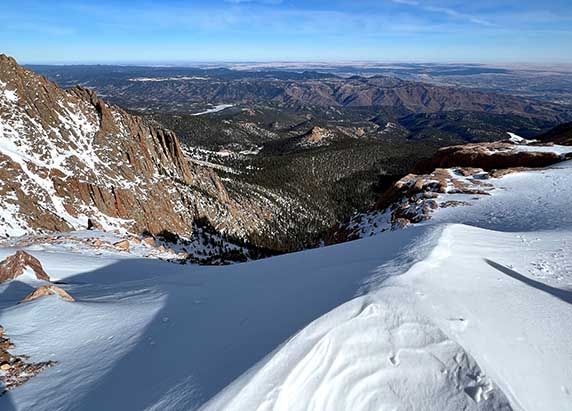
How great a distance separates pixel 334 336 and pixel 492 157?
37.6 metres

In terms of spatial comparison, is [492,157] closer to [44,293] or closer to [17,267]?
[44,293]

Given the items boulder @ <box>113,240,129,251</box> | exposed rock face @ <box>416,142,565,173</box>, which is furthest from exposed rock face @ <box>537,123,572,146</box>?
boulder @ <box>113,240,129,251</box>

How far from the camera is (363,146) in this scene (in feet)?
636

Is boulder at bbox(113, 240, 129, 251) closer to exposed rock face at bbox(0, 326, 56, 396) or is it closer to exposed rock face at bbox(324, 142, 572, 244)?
exposed rock face at bbox(324, 142, 572, 244)

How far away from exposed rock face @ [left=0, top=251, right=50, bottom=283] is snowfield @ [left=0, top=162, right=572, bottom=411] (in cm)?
274

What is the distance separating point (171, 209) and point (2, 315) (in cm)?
5884

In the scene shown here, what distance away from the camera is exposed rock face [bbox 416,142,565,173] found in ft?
111

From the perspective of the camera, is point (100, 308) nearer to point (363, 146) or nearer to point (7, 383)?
point (7, 383)

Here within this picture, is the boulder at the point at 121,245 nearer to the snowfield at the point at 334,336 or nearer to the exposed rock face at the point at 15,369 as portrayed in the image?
the snowfield at the point at 334,336

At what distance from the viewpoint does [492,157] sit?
36.2 meters

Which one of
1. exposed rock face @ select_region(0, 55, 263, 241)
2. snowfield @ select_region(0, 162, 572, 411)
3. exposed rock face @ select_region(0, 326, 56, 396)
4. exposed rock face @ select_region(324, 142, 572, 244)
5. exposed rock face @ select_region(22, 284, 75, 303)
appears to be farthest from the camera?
exposed rock face @ select_region(0, 55, 263, 241)

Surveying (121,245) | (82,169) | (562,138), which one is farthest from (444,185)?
(82,169)

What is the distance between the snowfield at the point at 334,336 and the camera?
A: 4909 mm

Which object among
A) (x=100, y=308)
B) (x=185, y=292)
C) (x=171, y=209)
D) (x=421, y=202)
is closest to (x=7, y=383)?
(x=100, y=308)
